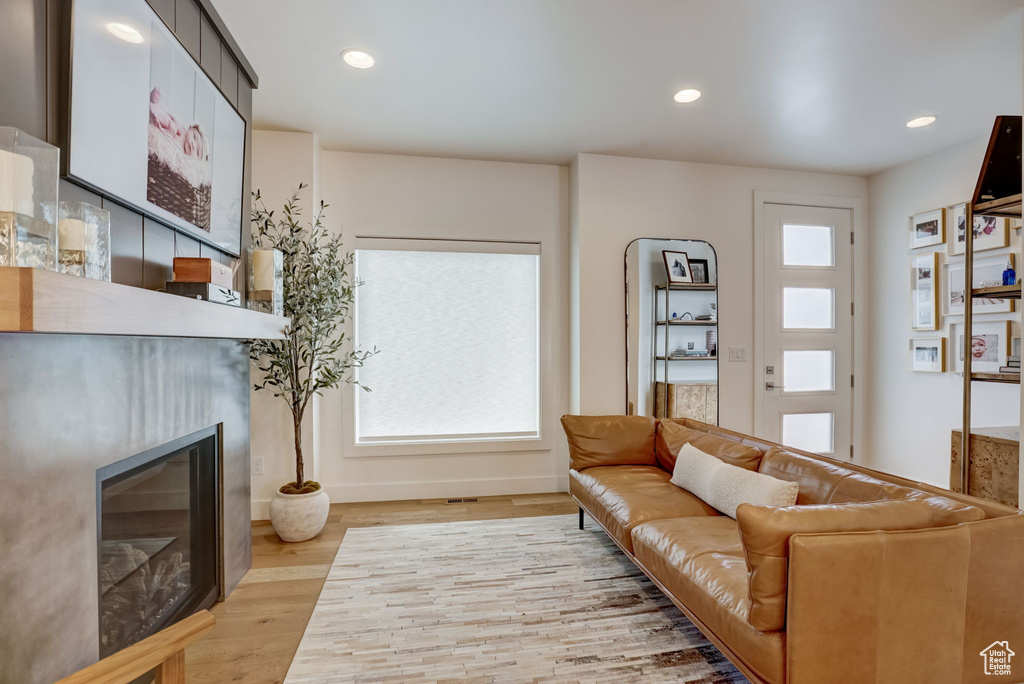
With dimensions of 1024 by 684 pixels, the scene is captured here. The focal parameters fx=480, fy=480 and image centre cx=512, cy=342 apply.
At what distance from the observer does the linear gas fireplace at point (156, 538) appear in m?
1.53

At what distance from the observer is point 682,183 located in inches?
154

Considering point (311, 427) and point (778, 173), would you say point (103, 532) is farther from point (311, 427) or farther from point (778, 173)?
point (778, 173)

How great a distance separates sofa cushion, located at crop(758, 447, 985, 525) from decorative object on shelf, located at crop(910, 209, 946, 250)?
2.57 meters

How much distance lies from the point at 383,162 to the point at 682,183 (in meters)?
2.39

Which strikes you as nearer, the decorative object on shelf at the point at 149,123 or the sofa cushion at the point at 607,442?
→ the decorative object on shelf at the point at 149,123

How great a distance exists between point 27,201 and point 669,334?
11.9 feet

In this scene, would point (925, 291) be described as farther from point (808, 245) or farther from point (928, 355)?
point (808, 245)

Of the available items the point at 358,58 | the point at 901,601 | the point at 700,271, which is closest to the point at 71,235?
the point at 358,58

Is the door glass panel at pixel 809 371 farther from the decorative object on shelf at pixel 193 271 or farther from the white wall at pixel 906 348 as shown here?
the decorative object on shelf at pixel 193 271

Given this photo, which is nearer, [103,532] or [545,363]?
[103,532]

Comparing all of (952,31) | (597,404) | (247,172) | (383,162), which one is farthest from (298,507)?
(952,31)

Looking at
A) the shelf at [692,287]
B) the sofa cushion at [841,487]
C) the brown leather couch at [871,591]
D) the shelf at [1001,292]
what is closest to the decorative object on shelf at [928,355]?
the shelf at [1001,292]

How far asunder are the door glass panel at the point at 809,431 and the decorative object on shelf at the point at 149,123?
4267mm

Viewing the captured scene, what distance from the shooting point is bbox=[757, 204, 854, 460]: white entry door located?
159 inches
